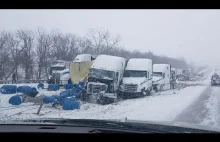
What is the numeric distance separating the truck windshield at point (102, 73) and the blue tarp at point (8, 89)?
4.03m

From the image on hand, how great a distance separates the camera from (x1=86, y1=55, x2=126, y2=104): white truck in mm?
11477

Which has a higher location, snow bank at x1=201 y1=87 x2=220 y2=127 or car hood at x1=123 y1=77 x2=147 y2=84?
car hood at x1=123 y1=77 x2=147 y2=84

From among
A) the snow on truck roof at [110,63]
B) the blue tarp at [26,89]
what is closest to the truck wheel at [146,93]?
the snow on truck roof at [110,63]

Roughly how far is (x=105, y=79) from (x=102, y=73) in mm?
295

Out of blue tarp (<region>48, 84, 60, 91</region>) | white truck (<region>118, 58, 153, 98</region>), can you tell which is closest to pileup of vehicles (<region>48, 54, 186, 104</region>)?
white truck (<region>118, 58, 153, 98</region>)

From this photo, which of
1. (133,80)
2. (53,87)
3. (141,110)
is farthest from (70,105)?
(133,80)

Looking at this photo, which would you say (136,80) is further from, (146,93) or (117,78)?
(117,78)

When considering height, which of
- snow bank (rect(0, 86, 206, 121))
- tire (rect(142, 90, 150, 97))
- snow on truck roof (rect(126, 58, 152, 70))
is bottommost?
snow bank (rect(0, 86, 206, 121))

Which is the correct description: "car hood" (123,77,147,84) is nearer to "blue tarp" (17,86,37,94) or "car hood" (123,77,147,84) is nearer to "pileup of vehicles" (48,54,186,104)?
"pileup of vehicles" (48,54,186,104)

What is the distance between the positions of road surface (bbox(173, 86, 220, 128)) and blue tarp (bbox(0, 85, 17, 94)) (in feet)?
16.1
